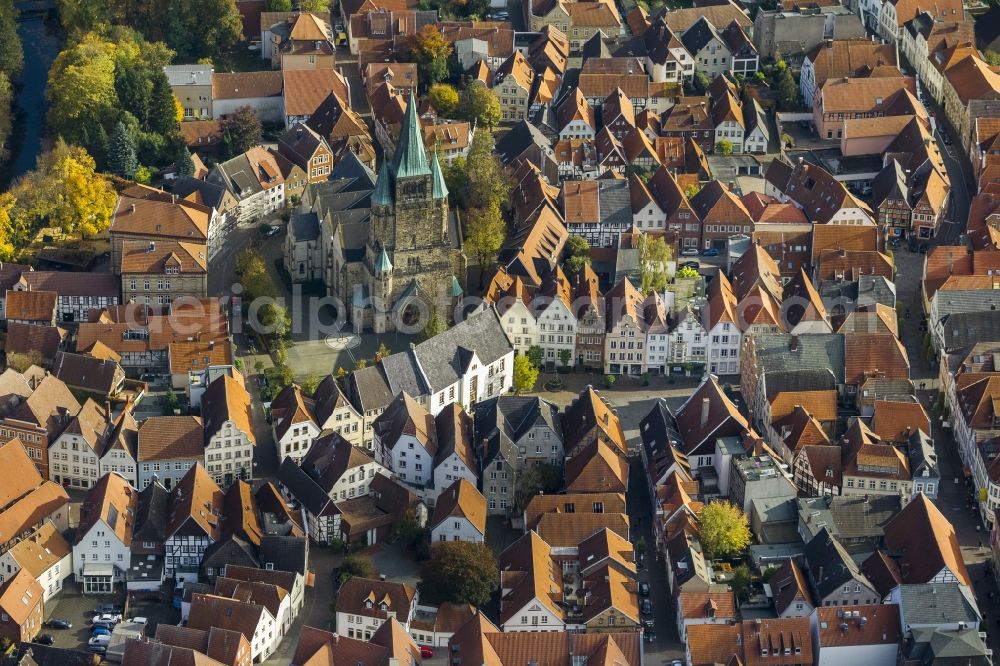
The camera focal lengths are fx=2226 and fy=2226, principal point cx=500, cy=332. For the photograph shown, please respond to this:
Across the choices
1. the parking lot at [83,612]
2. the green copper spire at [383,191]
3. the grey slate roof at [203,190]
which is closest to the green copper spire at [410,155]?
the green copper spire at [383,191]

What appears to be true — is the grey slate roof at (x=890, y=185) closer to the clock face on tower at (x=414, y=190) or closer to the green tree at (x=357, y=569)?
the clock face on tower at (x=414, y=190)

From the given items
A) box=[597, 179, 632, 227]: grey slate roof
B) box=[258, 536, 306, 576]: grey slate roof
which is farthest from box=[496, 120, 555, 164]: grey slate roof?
box=[258, 536, 306, 576]: grey slate roof

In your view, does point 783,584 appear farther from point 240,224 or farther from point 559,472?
point 240,224

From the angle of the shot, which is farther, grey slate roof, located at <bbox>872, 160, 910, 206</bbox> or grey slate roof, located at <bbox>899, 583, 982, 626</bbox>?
grey slate roof, located at <bbox>872, 160, 910, 206</bbox>

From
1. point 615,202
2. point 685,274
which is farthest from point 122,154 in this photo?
point 685,274

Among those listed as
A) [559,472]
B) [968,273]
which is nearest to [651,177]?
[968,273]

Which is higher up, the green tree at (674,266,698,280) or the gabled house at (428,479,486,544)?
the green tree at (674,266,698,280)

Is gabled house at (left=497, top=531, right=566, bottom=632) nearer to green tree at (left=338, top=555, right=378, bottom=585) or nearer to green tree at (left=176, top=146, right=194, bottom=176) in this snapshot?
green tree at (left=338, top=555, right=378, bottom=585)
